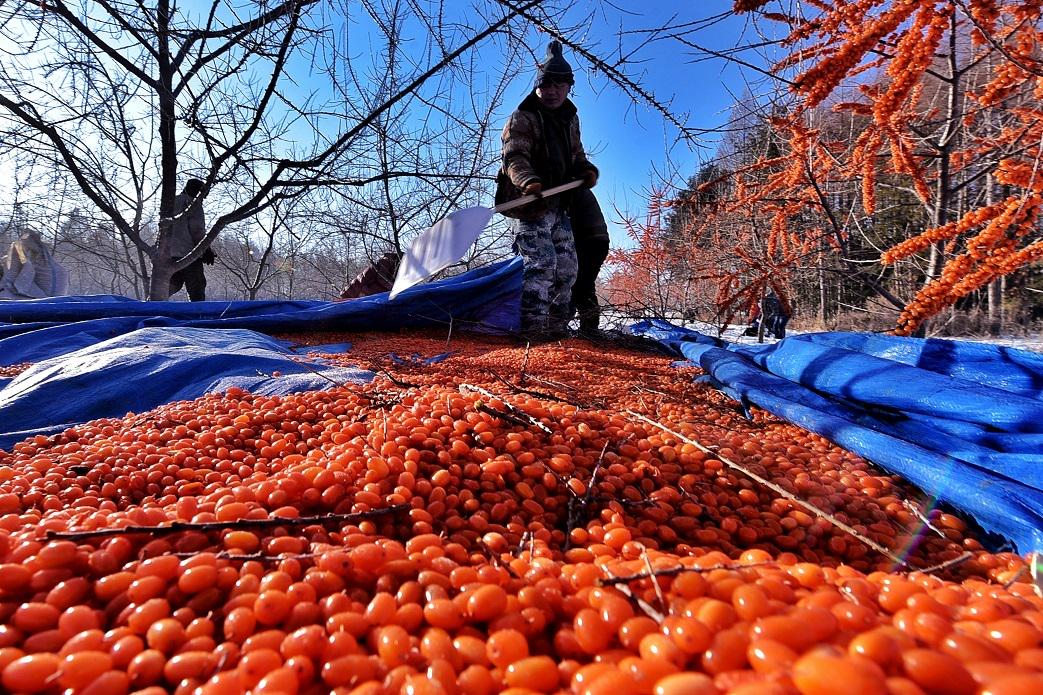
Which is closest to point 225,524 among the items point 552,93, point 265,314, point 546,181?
point 265,314

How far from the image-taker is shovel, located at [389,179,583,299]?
1416 millimetres

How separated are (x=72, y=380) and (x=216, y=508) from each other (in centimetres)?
194

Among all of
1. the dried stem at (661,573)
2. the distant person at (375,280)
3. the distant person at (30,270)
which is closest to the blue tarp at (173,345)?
the dried stem at (661,573)

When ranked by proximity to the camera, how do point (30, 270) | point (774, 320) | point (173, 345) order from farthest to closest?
point (30, 270) → point (774, 320) → point (173, 345)

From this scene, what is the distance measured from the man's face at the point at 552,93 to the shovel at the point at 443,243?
368 centimetres

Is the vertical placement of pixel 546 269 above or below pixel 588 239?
below

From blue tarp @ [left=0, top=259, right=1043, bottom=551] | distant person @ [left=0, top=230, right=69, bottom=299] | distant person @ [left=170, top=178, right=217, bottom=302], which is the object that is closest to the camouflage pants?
blue tarp @ [left=0, top=259, right=1043, bottom=551]

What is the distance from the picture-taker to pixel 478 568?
36.7 inches

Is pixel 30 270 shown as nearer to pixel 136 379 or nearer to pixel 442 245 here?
pixel 136 379

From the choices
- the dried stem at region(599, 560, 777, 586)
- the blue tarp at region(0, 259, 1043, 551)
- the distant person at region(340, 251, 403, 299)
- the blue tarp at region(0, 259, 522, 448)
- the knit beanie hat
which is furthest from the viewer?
the distant person at region(340, 251, 403, 299)

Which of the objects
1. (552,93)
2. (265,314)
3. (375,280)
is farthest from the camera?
(375,280)

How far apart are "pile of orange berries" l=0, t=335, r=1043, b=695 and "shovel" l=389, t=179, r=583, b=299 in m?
0.48

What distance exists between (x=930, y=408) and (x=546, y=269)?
11.2 feet

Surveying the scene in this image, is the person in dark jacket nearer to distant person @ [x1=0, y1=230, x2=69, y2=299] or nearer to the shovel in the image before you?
the shovel
